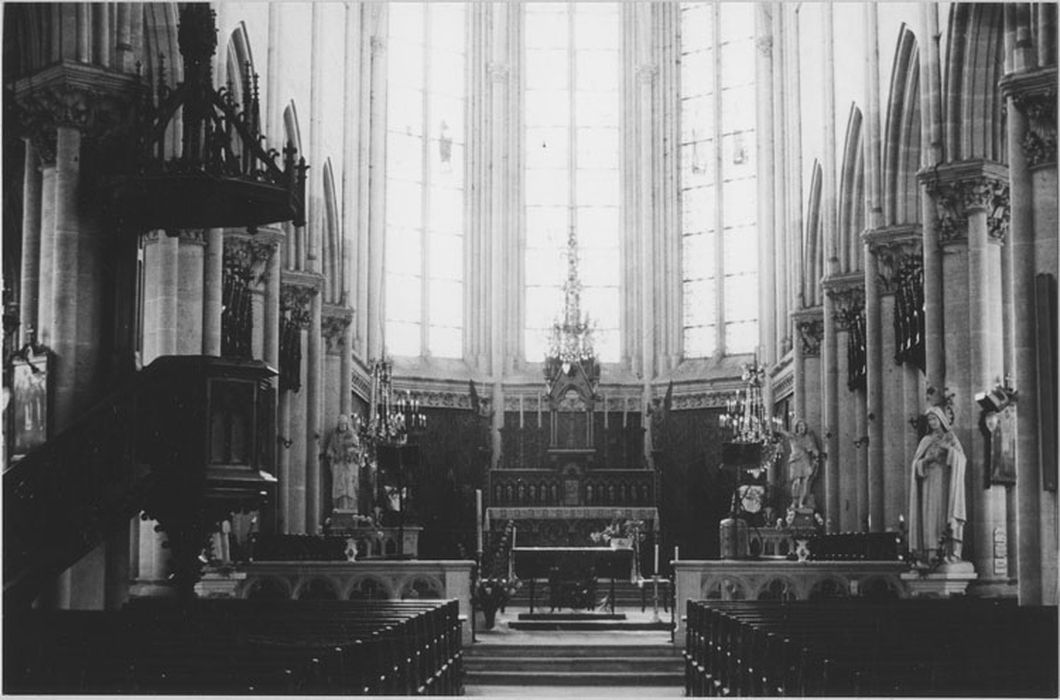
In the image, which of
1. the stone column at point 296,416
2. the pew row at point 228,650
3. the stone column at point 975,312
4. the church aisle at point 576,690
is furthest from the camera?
the stone column at point 296,416

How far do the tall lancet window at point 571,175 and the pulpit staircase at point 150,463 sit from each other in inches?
973

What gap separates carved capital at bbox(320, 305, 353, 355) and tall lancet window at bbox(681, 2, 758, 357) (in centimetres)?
1007

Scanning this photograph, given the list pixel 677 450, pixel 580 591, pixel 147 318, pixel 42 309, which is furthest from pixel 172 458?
pixel 677 450

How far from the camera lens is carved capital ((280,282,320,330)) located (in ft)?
89.6

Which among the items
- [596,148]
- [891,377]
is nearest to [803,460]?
[891,377]

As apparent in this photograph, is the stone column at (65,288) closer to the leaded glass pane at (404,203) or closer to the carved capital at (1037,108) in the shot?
the carved capital at (1037,108)

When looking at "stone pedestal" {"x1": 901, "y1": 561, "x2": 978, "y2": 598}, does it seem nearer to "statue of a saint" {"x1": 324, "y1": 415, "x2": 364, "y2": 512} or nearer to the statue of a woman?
the statue of a woman

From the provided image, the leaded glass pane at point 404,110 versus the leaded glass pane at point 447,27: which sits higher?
the leaded glass pane at point 447,27

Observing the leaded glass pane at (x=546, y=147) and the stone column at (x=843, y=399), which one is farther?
the leaded glass pane at (x=546, y=147)

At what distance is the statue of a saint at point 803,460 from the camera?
97.0ft

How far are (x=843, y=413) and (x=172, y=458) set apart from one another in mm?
18130

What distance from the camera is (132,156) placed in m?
14.2

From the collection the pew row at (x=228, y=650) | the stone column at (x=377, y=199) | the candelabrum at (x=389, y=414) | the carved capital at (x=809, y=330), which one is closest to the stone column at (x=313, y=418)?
the candelabrum at (x=389, y=414)

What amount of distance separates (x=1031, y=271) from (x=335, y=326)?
689 inches
